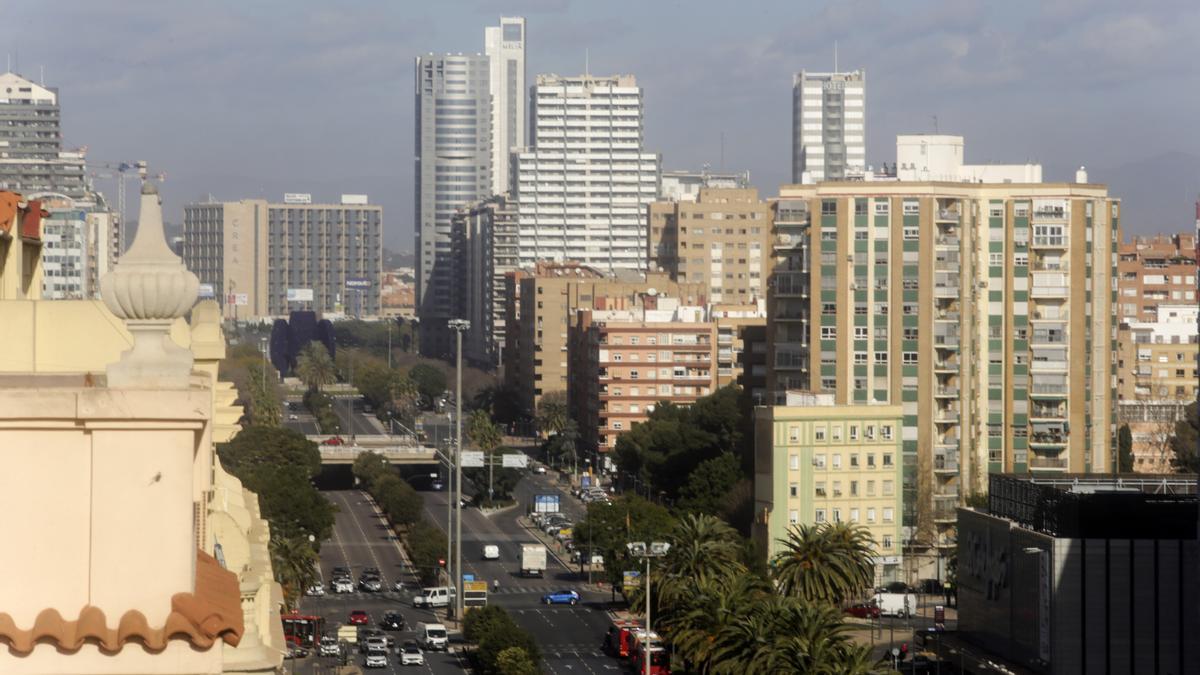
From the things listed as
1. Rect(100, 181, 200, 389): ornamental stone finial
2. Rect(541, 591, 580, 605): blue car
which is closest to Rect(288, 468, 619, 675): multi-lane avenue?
Rect(541, 591, 580, 605): blue car

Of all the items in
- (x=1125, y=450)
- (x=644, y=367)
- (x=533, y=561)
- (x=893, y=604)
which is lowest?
(x=893, y=604)

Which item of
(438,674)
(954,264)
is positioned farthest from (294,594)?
(954,264)

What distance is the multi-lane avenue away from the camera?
6500cm

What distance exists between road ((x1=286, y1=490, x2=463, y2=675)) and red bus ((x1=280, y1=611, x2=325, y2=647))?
78 centimetres

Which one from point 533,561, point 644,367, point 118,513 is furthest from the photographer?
point 644,367

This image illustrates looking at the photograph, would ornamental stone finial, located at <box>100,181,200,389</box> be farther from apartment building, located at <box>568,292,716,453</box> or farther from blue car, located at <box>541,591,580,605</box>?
apartment building, located at <box>568,292,716,453</box>

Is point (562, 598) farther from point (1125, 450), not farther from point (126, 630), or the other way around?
point (126, 630)

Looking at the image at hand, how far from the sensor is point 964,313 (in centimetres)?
8788

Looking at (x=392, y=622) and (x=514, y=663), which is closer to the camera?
(x=514, y=663)

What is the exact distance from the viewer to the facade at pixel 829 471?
8012 cm

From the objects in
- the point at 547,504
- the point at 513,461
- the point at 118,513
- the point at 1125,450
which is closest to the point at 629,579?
the point at 547,504

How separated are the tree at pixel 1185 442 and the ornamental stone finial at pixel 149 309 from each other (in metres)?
98.6

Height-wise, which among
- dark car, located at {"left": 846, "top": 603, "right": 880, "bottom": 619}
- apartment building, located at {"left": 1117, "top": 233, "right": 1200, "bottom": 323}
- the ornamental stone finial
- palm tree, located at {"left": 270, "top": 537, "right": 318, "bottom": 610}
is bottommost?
dark car, located at {"left": 846, "top": 603, "right": 880, "bottom": 619}

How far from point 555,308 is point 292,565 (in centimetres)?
9396
